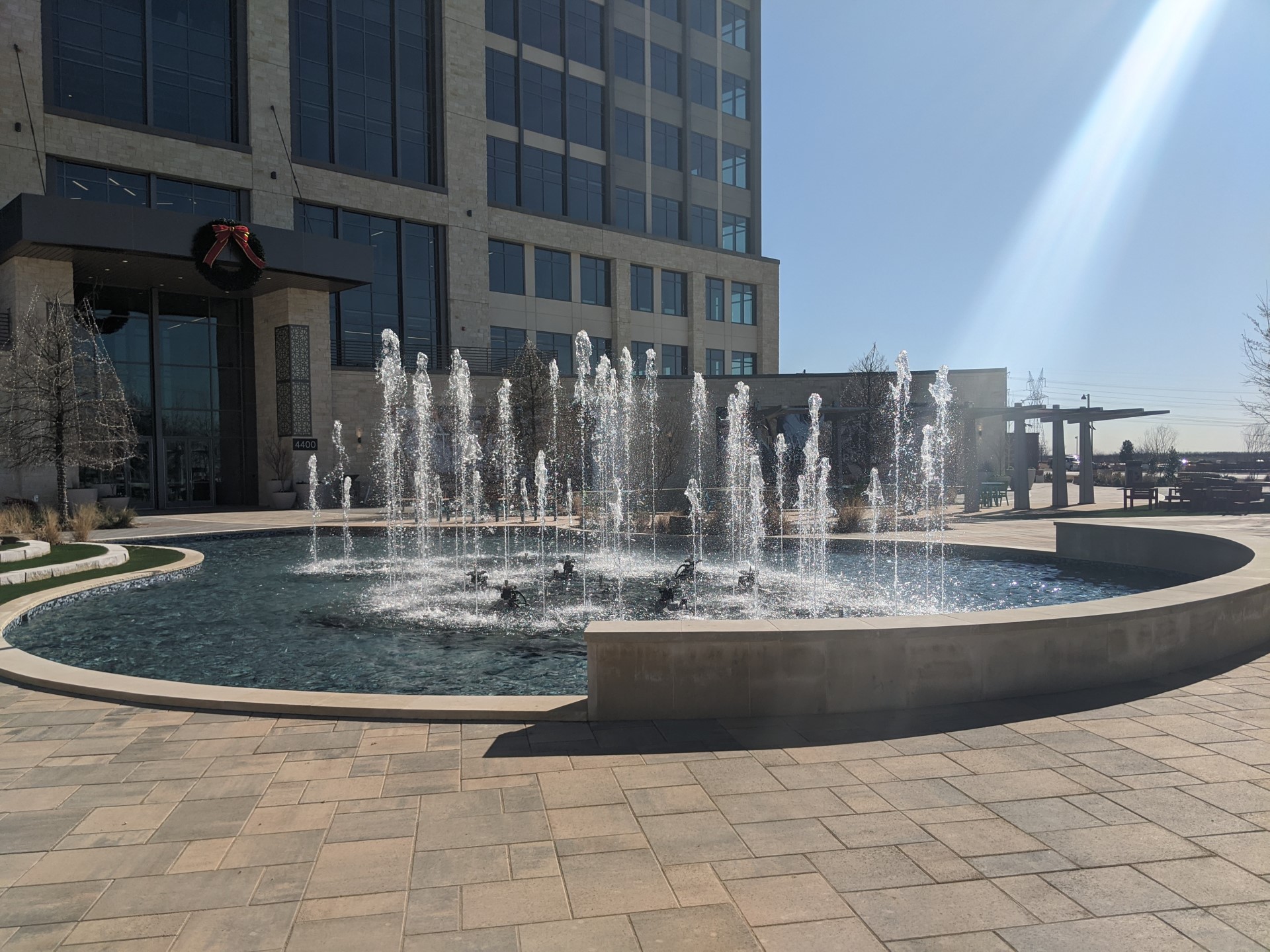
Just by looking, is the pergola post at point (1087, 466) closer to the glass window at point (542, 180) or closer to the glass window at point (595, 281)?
the glass window at point (595, 281)

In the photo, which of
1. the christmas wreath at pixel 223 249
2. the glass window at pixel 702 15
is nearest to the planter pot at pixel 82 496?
the christmas wreath at pixel 223 249

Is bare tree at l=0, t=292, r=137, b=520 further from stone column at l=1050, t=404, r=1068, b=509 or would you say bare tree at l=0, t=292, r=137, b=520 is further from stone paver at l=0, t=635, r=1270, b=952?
stone column at l=1050, t=404, r=1068, b=509

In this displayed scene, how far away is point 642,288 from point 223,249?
886 inches

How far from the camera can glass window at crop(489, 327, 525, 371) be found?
38906mm

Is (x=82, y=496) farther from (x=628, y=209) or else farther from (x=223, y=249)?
(x=628, y=209)

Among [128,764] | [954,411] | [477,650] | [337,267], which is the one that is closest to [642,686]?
[128,764]

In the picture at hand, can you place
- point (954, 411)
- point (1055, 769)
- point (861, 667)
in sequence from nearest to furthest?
1. point (1055, 769)
2. point (861, 667)
3. point (954, 411)

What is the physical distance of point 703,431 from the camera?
37938 millimetres

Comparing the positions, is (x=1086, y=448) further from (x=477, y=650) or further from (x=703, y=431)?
(x=477, y=650)

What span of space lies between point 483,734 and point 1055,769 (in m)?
3.17

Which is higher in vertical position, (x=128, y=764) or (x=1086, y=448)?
(x=1086, y=448)

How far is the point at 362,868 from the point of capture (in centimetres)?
345

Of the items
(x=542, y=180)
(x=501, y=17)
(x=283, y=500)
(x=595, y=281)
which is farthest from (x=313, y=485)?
(x=501, y=17)

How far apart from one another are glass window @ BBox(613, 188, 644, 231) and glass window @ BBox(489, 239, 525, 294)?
654 centimetres
